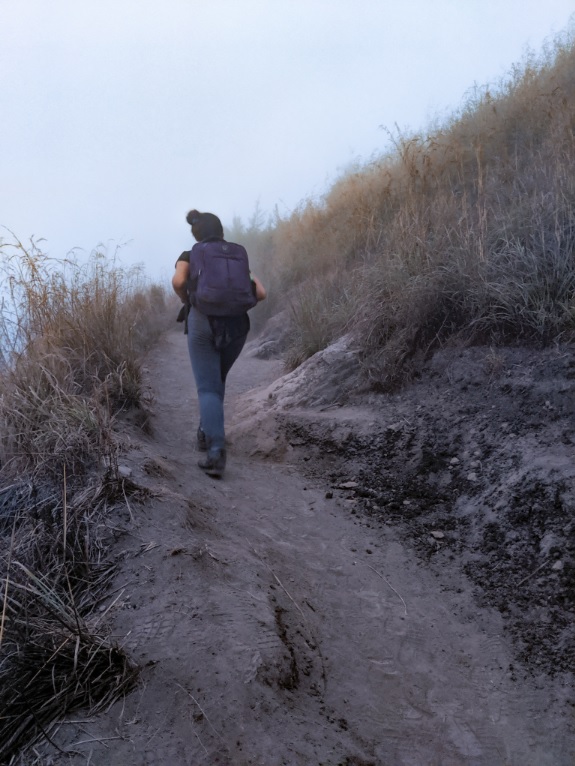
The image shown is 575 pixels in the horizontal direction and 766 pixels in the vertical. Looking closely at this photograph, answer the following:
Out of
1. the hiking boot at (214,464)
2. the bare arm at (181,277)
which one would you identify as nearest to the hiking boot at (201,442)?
the hiking boot at (214,464)

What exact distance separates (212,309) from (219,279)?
0.19 m

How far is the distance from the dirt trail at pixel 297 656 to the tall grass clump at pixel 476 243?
1.58m

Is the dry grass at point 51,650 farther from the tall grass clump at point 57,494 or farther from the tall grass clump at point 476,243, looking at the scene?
the tall grass clump at point 476,243

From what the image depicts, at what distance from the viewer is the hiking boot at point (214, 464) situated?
3.43 m

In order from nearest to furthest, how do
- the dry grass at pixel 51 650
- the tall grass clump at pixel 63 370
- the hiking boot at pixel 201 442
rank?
the dry grass at pixel 51 650 < the tall grass clump at pixel 63 370 < the hiking boot at pixel 201 442

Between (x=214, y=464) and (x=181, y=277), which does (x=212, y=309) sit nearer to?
(x=181, y=277)

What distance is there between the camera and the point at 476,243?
385cm

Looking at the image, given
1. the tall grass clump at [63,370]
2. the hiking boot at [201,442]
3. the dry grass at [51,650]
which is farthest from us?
the hiking boot at [201,442]

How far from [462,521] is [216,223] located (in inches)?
95.0

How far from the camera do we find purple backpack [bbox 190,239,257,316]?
136 inches

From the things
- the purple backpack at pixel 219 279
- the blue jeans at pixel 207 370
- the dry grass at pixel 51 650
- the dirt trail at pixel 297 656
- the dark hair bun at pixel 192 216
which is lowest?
the dirt trail at pixel 297 656

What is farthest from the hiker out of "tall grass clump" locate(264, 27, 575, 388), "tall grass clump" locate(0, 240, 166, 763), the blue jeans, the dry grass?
the dry grass

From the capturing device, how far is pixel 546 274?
3.41 metres

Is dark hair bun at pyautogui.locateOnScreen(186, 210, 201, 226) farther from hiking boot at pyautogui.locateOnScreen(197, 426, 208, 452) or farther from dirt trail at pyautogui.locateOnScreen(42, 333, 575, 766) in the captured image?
dirt trail at pyautogui.locateOnScreen(42, 333, 575, 766)
